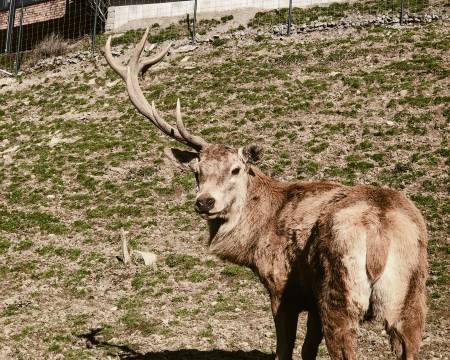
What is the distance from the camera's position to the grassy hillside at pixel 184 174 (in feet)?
31.7

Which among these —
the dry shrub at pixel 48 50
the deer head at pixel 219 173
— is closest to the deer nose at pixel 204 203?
the deer head at pixel 219 173

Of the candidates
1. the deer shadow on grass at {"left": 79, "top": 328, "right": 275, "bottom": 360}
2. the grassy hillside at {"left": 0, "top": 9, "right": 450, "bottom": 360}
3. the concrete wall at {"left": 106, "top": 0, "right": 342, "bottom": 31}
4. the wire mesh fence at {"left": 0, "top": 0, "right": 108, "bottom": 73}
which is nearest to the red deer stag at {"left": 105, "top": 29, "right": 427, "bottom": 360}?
the deer shadow on grass at {"left": 79, "top": 328, "right": 275, "bottom": 360}

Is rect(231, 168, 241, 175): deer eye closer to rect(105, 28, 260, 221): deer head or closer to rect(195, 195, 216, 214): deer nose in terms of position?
rect(105, 28, 260, 221): deer head

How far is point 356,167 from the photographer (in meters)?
14.6

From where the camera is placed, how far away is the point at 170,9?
1174 inches

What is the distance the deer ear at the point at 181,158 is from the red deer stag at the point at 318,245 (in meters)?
0.01

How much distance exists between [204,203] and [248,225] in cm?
68

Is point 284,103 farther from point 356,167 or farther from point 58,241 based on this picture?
point 58,241

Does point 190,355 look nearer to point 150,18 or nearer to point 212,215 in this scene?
point 212,215

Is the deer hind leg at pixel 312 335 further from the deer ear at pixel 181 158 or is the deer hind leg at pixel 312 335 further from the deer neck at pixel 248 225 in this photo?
the deer ear at pixel 181 158

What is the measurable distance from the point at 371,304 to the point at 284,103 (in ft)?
43.7

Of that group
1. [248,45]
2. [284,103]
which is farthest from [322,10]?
[284,103]

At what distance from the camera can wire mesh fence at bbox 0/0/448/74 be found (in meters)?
24.0

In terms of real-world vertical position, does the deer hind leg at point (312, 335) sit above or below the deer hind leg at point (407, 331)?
below
